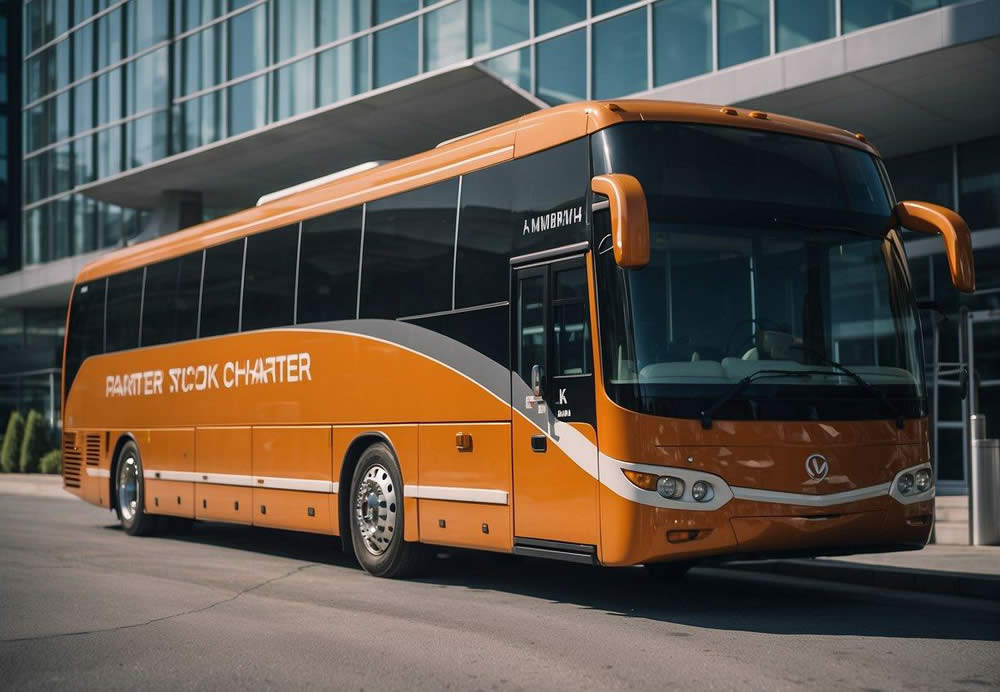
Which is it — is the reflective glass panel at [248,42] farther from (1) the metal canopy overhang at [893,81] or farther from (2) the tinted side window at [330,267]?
(2) the tinted side window at [330,267]

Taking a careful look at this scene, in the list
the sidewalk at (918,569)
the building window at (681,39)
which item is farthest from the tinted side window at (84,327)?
the sidewalk at (918,569)

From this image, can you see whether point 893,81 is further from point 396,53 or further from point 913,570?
point 396,53

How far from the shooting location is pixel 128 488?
17.2 metres

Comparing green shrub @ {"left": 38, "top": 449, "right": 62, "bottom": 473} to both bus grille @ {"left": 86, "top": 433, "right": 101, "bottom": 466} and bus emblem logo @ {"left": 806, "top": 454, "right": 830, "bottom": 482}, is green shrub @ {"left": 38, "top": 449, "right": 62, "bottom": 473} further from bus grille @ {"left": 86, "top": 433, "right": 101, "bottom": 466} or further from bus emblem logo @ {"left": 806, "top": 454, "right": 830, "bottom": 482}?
bus emblem logo @ {"left": 806, "top": 454, "right": 830, "bottom": 482}

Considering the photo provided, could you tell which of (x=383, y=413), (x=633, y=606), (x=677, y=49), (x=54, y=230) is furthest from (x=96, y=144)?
(x=633, y=606)

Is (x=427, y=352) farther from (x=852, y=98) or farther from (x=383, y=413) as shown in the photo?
(x=852, y=98)

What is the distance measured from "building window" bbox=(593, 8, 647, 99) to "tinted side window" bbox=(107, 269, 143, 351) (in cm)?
837

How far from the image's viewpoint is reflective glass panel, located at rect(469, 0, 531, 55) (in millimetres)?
23141

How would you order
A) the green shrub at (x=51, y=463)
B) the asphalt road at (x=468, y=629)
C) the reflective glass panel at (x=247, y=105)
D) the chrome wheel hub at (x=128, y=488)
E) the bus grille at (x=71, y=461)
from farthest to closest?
the green shrub at (x=51, y=463) → the reflective glass panel at (x=247, y=105) → the bus grille at (x=71, y=461) → the chrome wheel hub at (x=128, y=488) → the asphalt road at (x=468, y=629)

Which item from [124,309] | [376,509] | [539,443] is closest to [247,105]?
[124,309]

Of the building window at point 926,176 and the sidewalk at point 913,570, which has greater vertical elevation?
the building window at point 926,176

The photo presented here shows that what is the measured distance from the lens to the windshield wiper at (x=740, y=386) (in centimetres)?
868

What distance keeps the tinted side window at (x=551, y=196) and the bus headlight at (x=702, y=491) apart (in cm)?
189

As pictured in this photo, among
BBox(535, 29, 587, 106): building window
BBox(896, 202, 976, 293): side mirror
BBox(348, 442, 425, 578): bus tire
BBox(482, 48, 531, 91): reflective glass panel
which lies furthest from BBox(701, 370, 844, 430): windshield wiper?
BBox(482, 48, 531, 91): reflective glass panel
